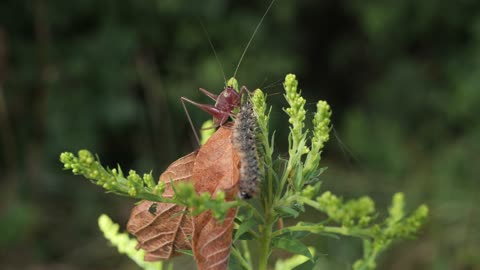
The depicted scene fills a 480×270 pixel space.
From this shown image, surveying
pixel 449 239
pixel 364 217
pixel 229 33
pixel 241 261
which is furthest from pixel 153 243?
pixel 229 33

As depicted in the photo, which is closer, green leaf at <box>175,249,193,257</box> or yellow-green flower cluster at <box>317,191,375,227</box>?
yellow-green flower cluster at <box>317,191,375,227</box>

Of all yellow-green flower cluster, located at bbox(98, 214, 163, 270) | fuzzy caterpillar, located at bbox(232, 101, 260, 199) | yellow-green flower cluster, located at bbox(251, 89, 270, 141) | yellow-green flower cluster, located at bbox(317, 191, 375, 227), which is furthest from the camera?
yellow-green flower cluster, located at bbox(98, 214, 163, 270)

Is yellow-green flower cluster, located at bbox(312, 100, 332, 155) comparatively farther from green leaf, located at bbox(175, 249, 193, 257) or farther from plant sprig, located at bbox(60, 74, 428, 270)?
green leaf, located at bbox(175, 249, 193, 257)

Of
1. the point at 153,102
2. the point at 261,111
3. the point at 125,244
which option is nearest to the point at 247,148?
the point at 261,111

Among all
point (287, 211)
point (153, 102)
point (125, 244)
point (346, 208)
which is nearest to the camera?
point (346, 208)

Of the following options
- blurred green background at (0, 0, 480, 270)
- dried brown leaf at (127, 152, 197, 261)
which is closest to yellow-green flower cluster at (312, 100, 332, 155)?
dried brown leaf at (127, 152, 197, 261)

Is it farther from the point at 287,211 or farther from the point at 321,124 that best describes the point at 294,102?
the point at 287,211
